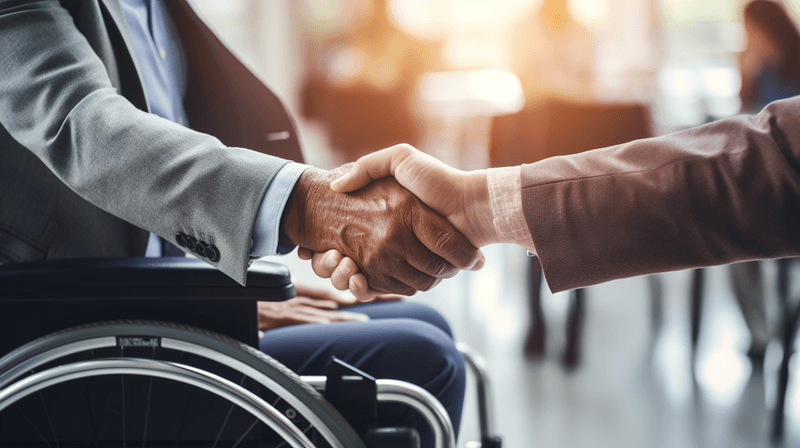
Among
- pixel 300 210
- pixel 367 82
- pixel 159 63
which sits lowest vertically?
pixel 300 210

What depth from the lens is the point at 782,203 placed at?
615 millimetres

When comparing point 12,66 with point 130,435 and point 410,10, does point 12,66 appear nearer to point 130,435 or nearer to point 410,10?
point 130,435

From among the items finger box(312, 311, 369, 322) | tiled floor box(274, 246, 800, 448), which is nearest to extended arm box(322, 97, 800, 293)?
finger box(312, 311, 369, 322)

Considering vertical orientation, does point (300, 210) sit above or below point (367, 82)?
below

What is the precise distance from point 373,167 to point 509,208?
0.67 feet

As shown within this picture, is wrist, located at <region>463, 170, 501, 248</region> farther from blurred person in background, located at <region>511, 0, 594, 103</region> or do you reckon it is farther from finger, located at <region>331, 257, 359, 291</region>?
blurred person in background, located at <region>511, 0, 594, 103</region>

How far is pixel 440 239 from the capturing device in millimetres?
769

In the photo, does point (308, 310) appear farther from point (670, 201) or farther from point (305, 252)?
point (670, 201)

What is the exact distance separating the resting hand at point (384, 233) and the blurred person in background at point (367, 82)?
5067mm

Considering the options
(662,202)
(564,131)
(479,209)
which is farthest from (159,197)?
(564,131)

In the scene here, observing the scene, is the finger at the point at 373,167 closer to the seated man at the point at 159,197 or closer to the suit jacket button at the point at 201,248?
the seated man at the point at 159,197

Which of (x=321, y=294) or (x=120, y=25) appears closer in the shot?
(x=120, y=25)

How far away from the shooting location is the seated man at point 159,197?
659 mm

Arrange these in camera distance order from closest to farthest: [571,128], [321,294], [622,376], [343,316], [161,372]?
[161,372] < [343,316] < [321,294] < [622,376] < [571,128]
